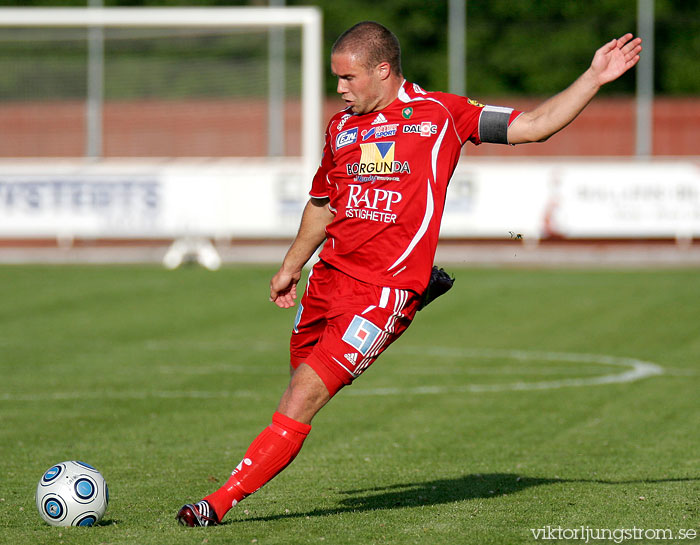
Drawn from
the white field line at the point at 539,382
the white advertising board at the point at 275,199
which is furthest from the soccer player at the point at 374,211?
the white advertising board at the point at 275,199

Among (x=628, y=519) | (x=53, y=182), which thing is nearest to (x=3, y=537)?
(x=628, y=519)

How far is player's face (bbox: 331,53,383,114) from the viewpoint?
5.48 meters

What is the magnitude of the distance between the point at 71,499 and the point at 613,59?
3341 mm

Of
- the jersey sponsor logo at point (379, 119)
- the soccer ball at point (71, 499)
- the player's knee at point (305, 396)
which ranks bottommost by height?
the soccer ball at point (71, 499)

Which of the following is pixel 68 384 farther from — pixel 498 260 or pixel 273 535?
pixel 498 260

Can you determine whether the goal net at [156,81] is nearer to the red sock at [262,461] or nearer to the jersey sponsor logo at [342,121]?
the jersey sponsor logo at [342,121]

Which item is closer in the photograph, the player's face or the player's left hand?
the player's left hand

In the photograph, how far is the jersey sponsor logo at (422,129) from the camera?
5.51 metres

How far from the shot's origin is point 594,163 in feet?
83.8

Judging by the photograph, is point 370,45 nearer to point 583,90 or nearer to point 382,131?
point 382,131

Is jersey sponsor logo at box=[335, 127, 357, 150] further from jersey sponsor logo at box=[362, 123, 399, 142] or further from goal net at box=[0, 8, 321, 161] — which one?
goal net at box=[0, 8, 321, 161]

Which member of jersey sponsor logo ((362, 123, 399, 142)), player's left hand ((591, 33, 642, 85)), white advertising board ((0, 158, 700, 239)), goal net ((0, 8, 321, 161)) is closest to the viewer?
player's left hand ((591, 33, 642, 85))

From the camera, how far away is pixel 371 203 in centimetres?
554

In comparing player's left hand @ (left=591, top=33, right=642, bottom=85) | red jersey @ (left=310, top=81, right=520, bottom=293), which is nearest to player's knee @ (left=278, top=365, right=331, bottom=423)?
red jersey @ (left=310, top=81, right=520, bottom=293)
